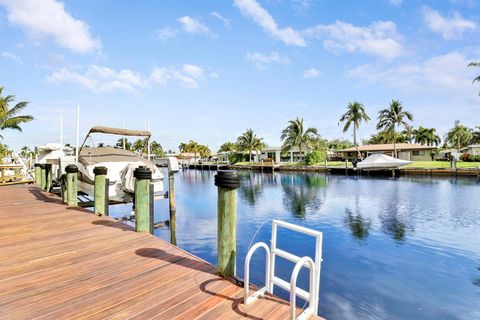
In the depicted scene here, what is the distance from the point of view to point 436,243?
1098cm

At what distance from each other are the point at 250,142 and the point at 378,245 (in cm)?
5875

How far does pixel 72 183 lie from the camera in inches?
316

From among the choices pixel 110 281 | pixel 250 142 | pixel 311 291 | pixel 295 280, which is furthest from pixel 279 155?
pixel 295 280

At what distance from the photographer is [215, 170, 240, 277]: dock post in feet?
11.4

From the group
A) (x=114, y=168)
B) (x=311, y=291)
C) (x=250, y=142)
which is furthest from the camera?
(x=250, y=142)

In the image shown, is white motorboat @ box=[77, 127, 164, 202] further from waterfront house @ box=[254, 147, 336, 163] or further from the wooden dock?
waterfront house @ box=[254, 147, 336, 163]

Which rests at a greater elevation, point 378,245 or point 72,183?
point 72,183

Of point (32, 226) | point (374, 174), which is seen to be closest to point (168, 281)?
point (32, 226)

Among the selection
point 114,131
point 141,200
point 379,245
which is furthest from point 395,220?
point 114,131

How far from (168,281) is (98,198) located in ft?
15.0

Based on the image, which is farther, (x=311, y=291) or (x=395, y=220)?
(x=395, y=220)

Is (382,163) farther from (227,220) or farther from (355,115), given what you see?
(227,220)

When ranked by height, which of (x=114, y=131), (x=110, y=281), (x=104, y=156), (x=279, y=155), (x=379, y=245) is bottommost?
(x=379, y=245)

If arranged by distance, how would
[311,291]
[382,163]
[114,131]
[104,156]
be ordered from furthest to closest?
[382,163], [104,156], [114,131], [311,291]
